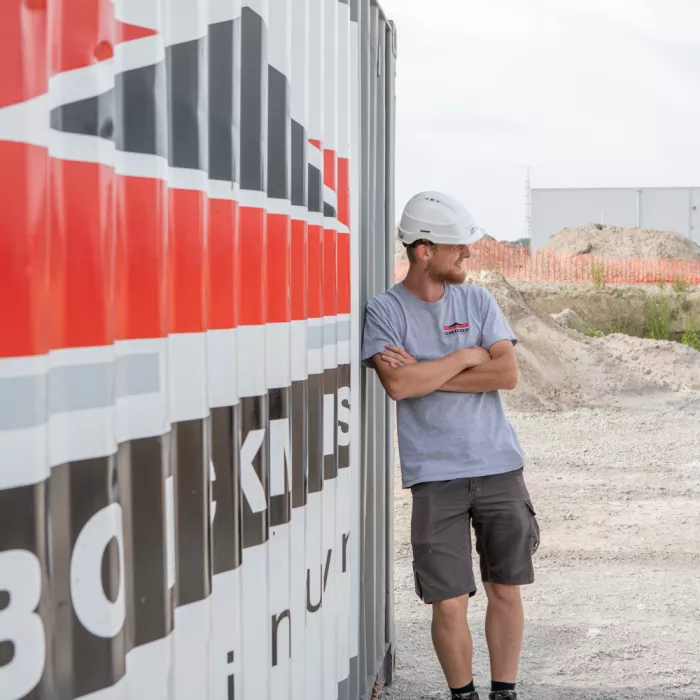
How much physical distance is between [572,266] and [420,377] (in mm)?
34775

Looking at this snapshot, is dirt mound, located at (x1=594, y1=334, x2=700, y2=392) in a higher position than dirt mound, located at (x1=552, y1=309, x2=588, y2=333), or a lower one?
lower

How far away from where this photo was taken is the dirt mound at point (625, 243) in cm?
4012

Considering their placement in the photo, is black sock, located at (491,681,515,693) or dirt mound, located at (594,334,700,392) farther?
dirt mound, located at (594,334,700,392)

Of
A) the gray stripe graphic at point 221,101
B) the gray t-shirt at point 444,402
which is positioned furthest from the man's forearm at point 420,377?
the gray stripe graphic at point 221,101

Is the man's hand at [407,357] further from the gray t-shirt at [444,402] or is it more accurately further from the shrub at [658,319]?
the shrub at [658,319]

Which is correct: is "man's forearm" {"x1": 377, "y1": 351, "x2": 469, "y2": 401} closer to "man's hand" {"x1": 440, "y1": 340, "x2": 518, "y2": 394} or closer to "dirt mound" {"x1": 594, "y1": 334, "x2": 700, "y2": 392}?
"man's hand" {"x1": 440, "y1": 340, "x2": 518, "y2": 394}

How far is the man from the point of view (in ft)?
12.4

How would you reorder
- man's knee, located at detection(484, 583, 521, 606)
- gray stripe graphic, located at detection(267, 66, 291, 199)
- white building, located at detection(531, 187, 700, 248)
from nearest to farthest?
gray stripe graphic, located at detection(267, 66, 291, 199), man's knee, located at detection(484, 583, 521, 606), white building, located at detection(531, 187, 700, 248)

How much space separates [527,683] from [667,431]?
29.3ft

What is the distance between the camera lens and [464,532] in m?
3.85

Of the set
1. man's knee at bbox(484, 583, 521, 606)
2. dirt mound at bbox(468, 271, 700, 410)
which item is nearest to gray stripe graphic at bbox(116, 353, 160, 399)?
man's knee at bbox(484, 583, 521, 606)

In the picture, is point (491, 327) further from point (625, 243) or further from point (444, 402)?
point (625, 243)

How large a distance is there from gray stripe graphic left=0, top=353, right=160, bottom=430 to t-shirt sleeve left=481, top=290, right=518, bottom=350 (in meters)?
2.20

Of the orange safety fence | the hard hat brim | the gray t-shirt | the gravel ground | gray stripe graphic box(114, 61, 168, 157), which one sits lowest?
the gravel ground
